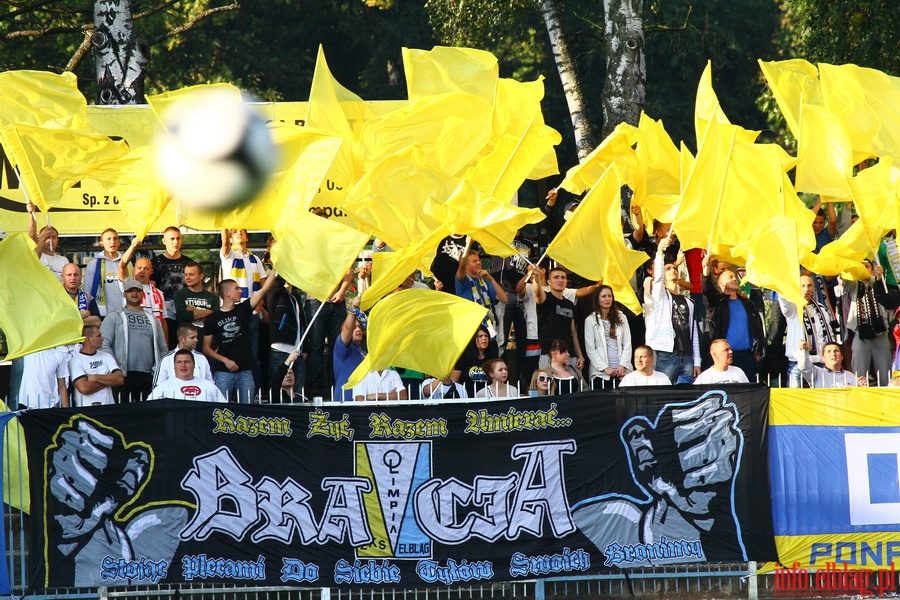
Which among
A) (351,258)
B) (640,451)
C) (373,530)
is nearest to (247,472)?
(373,530)

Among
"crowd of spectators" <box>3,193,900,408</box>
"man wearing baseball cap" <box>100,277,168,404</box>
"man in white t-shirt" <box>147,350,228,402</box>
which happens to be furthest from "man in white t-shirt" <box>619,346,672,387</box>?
"man wearing baseball cap" <box>100,277,168,404</box>

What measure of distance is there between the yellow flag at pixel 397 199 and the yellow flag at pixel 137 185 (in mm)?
1655

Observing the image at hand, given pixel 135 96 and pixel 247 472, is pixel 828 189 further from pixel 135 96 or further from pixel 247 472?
pixel 135 96

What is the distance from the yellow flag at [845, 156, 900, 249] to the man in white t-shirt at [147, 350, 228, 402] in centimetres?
576

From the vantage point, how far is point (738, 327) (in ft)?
41.7

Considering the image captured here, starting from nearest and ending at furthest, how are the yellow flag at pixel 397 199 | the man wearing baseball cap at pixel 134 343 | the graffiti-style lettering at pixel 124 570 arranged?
the graffiti-style lettering at pixel 124 570
the yellow flag at pixel 397 199
the man wearing baseball cap at pixel 134 343

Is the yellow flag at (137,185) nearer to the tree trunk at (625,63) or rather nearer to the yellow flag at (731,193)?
the yellow flag at (731,193)

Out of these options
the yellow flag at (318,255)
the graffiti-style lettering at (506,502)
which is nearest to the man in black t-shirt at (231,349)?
the yellow flag at (318,255)

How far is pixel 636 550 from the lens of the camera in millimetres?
10453

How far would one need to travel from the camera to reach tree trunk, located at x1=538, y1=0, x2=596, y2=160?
57.4 feet

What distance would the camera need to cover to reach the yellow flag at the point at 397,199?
461 inches

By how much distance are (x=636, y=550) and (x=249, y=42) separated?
72.6 ft

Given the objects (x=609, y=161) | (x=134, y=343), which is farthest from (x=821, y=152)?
(x=134, y=343)

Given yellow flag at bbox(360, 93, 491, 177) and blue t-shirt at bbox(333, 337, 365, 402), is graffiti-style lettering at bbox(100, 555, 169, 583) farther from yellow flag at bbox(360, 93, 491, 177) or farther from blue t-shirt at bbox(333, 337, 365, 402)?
yellow flag at bbox(360, 93, 491, 177)
